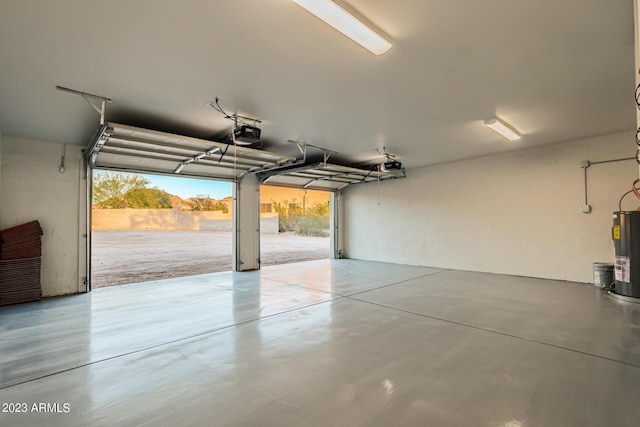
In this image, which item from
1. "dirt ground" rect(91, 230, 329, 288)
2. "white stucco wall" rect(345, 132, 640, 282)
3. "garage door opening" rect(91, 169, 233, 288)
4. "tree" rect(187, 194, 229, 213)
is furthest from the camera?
"tree" rect(187, 194, 229, 213)

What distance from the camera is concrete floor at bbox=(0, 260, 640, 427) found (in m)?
1.85

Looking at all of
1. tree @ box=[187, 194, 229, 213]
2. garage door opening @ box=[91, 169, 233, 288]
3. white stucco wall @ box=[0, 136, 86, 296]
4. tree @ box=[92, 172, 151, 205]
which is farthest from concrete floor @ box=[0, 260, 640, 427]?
tree @ box=[187, 194, 229, 213]

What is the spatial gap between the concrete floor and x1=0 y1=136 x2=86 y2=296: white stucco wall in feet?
2.19

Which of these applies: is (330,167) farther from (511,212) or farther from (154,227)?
(154,227)

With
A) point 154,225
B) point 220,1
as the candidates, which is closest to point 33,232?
point 220,1

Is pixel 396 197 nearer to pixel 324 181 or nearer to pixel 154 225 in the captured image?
pixel 324 181

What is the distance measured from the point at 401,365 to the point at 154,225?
719 inches

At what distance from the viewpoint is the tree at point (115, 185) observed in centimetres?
1306

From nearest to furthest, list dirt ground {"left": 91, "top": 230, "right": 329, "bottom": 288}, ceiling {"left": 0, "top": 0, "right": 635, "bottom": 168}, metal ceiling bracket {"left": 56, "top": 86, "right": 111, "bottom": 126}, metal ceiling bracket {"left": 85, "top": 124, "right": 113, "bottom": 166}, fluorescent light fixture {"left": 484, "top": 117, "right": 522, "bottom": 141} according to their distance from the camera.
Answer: ceiling {"left": 0, "top": 0, "right": 635, "bottom": 168}, metal ceiling bracket {"left": 56, "top": 86, "right": 111, "bottom": 126}, metal ceiling bracket {"left": 85, "top": 124, "right": 113, "bottom": 166}, fluorescent light fixture {"left": 484, "top": 117, "right": 522, "bottom": 141}, dirt ground {"left": 91, "top": 230, "right": 329, "bottom": 288}

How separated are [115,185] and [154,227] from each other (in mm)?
4511

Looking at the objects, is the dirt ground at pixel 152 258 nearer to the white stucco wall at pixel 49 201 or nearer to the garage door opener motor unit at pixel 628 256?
the white stucco wall at pixel 49 201

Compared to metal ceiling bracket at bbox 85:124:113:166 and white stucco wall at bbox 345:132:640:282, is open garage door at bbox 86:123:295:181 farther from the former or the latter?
white stucco wall at bbox 345:132:640:282

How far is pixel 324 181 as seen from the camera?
9.33m

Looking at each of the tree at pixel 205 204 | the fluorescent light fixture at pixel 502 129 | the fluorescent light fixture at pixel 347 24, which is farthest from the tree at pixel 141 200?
the fluorescent light fixture at pixel 502 129
